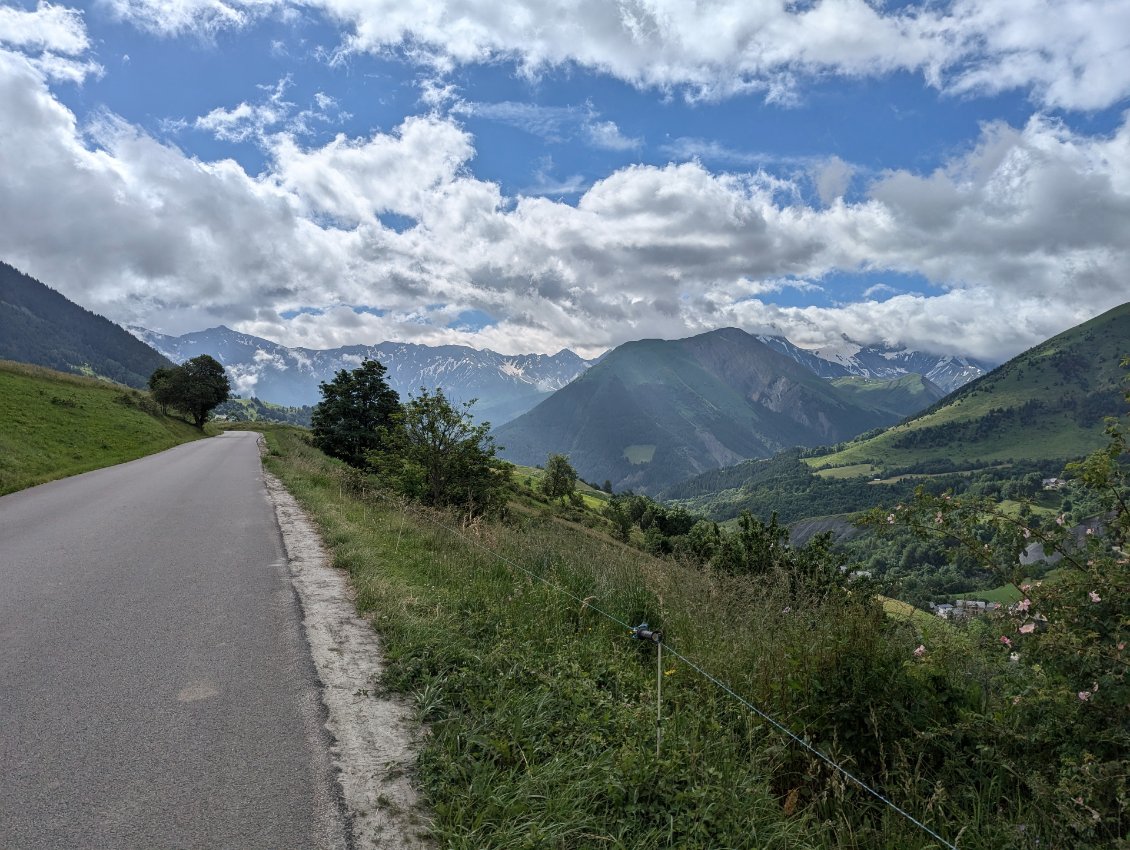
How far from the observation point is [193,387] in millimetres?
71375

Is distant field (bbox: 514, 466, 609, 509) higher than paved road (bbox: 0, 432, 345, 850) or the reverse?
the reverse

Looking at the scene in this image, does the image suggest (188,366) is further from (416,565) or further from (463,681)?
(463,681)

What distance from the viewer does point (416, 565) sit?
9.48 metres

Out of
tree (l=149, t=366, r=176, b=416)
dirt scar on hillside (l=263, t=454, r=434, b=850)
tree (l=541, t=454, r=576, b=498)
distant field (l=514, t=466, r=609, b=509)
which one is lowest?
distant field (l=514, t=466, r=609, b=509)

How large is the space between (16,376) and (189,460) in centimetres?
2289

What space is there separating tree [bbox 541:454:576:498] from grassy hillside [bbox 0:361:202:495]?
56.6m

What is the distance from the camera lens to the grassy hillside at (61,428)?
69.5 feet

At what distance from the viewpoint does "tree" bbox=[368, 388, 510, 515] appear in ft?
59.2

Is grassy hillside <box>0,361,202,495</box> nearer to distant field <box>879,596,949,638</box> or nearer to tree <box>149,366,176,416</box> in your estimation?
tree <box>149,366,176,416</box>

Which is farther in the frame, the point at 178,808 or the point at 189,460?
the point at 189,460

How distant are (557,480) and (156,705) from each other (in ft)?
300

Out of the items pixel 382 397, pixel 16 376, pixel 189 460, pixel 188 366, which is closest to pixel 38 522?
pixel 189 460

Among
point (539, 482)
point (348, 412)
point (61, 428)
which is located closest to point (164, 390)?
point (348, 412)

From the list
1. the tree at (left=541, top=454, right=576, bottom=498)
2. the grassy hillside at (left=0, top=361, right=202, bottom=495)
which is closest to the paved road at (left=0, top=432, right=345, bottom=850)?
the grassy hillside at (left=0, top=361, right=202, bottom=495)
